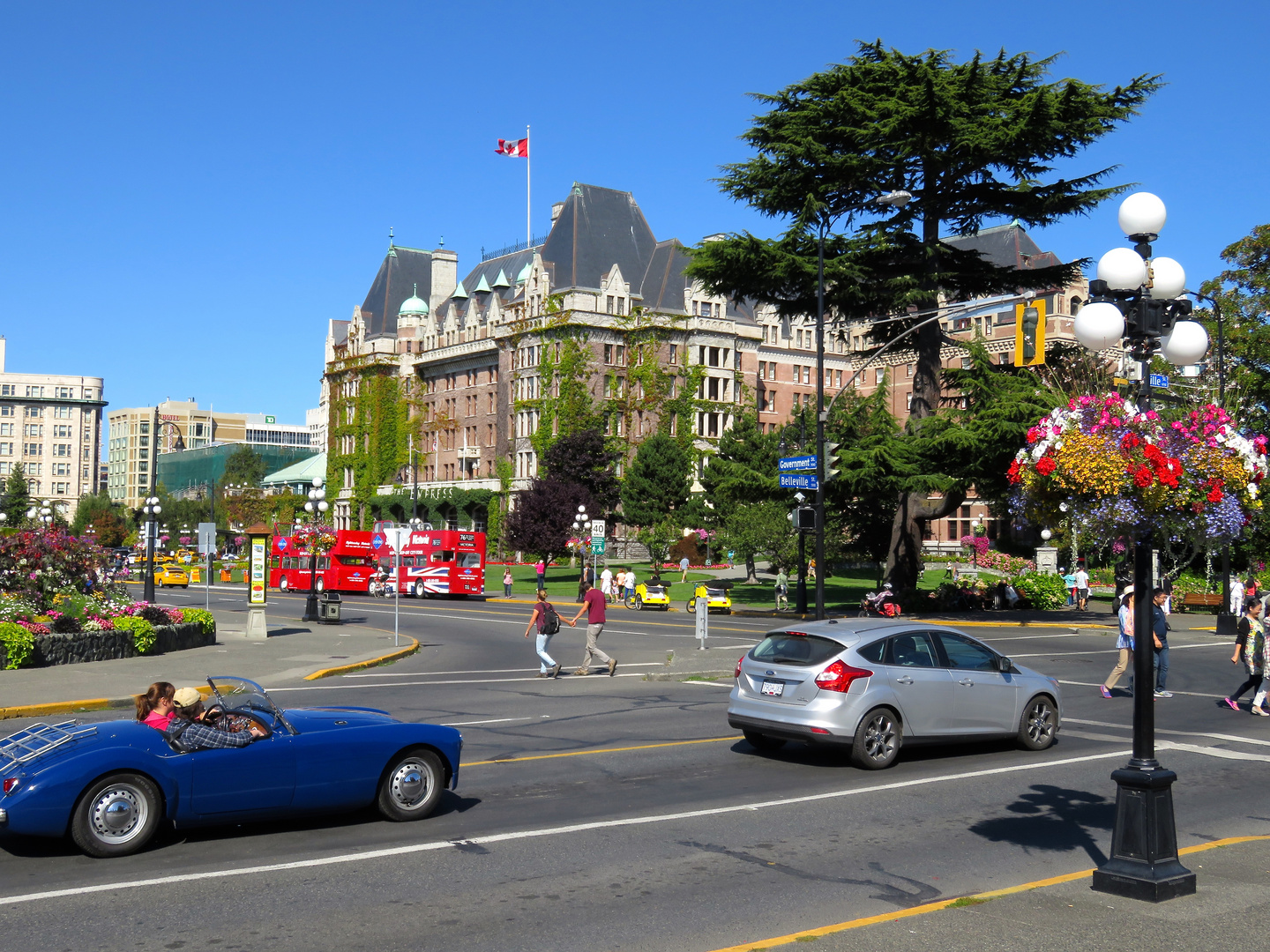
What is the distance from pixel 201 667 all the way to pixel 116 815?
15080 mm

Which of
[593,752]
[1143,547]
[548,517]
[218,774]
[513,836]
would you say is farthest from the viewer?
[548,517]

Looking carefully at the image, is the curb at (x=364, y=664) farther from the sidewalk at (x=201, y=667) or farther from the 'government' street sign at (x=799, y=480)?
the 'government' street sign at (x=799, y=480)

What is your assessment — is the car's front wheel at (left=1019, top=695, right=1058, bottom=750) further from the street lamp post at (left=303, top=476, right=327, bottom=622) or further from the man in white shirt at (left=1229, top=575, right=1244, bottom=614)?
the street lamp post at (left=303, top=476, right=327, bottom=622)

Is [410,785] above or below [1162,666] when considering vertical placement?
above

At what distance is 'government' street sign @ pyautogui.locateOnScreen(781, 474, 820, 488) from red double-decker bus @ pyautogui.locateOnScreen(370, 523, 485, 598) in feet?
98.0

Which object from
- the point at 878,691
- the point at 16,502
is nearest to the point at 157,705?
the point at 878,691

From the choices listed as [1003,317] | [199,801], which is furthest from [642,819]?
[1003,317]

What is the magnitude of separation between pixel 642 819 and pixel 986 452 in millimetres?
30264

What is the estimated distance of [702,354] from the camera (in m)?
87.9

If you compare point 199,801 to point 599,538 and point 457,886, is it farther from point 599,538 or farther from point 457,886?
point 599,538

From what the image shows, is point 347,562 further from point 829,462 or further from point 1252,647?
point 1252,647

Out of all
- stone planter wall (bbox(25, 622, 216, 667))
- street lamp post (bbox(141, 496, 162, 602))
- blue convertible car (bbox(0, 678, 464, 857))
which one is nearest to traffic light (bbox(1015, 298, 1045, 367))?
blue convertible car (bbox(0, 678, 464, 857))

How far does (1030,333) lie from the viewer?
23.0 meters

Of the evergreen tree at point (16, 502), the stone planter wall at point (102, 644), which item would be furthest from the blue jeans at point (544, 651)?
the evergreen tree at point (16, 502)
